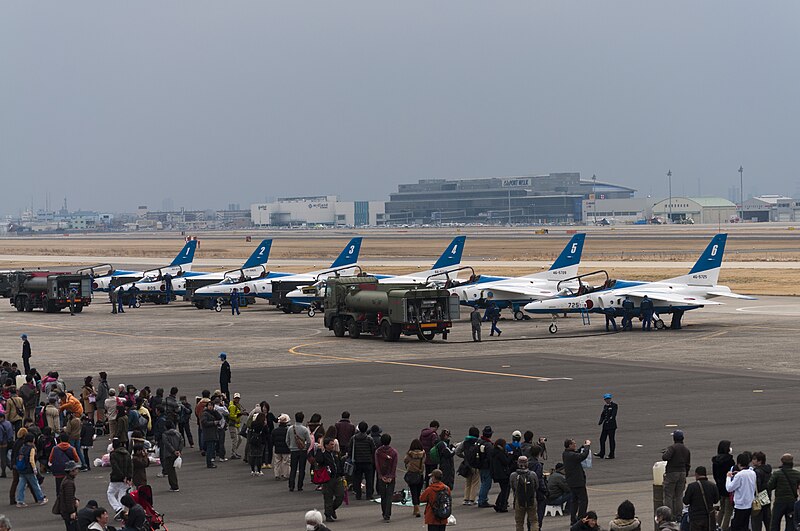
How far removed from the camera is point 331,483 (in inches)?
789

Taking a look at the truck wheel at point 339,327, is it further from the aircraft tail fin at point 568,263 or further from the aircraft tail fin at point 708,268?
the aircraft tail fin at point 708,268

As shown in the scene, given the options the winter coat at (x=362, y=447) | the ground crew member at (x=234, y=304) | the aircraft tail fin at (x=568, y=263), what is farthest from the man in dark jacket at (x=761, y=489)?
the ground crew member at (x=234, y=304)

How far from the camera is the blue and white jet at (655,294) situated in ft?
177

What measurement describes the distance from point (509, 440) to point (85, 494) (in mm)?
9739

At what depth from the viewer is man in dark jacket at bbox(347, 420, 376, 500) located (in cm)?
2122

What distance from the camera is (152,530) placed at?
17.0 meters

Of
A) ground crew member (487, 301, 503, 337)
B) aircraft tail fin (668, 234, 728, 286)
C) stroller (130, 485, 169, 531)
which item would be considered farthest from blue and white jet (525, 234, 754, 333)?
stroller (130, 485, 169, 531)

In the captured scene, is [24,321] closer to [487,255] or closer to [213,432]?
[213,432]

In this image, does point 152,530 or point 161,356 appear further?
point 161,356

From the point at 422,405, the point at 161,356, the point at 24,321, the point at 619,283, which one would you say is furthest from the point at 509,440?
the point at 24,321

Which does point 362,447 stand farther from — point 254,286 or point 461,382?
point 254,286

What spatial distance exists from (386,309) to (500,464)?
31.4 metres

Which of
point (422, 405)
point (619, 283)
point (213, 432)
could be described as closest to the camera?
point (213, 432)

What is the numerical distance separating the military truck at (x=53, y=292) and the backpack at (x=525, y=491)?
56.8 meters
